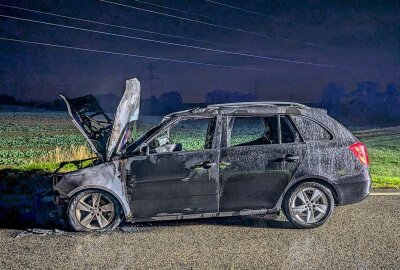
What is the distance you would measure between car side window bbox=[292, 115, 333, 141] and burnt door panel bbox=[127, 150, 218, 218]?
131cm

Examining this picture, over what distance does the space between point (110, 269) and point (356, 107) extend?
84.7 m

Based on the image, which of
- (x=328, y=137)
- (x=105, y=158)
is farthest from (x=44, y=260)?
(x=328, y=137)

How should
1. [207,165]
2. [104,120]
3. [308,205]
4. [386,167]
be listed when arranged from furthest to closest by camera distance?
[386,167], [104,120], [308,205], [207,165]

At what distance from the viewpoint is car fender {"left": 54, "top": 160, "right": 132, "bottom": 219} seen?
6.11 meters

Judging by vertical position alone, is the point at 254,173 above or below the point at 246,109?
below

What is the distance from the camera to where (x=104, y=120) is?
7.96 m

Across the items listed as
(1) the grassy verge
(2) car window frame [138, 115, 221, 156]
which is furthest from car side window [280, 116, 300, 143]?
(1) the grassy verge

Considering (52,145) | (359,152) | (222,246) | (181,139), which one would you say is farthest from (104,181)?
(52,145)

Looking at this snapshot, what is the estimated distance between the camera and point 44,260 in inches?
198

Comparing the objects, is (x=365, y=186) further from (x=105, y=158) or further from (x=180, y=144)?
(x=105, y=158)

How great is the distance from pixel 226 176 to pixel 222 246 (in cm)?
106

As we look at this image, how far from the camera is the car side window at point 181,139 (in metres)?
6.37

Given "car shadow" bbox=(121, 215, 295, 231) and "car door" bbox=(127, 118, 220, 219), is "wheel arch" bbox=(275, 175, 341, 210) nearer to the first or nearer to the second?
"car shadow" bbox=(121, 215, 295, 231)

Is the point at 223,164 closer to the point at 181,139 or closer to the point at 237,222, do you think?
the point at 237,222
